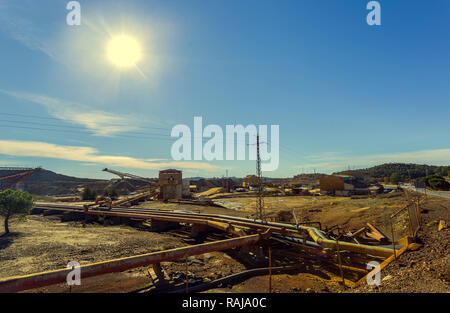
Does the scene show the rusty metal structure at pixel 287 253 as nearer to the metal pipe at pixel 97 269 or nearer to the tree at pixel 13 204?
the metal pipe at pixel 97 269

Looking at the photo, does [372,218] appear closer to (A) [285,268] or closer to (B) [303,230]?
(B) [303,230]

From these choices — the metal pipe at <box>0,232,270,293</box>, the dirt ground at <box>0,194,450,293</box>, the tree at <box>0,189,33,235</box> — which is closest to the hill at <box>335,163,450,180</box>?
the dirt ground at <box>0,194,450,293</box>

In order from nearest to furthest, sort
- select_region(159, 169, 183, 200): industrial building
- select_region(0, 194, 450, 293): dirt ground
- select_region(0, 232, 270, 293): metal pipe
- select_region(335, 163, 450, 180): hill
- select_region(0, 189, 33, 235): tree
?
select_region(0, 232, 270, 293): metal pipe
select_region(0, 194, 450, 293): dirt ground
select_region(0, 189, 33, 235): tree
select_region(159, 169, 183, 200): industrial building
select_region(335, 163, 450, 180): hill

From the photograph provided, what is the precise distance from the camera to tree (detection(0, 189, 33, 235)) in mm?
21531

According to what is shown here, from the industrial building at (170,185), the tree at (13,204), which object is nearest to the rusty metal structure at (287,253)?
the tree at (13,204)

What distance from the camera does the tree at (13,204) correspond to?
21531mm

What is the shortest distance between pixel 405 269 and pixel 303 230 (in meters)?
7.77

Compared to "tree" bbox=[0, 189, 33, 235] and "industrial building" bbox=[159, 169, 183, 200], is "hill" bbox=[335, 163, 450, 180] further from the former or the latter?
"tree" bbox=[0, 189, 33, 235]

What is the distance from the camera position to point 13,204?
2178 centimetres

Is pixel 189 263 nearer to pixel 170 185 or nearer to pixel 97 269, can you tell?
pixel 97 269

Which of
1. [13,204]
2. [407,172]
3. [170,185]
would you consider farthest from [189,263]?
[407,172]

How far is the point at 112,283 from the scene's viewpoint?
9.52m

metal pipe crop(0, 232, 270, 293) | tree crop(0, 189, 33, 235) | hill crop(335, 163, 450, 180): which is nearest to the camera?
metal pipe crop(0, 232, 270, 293)
